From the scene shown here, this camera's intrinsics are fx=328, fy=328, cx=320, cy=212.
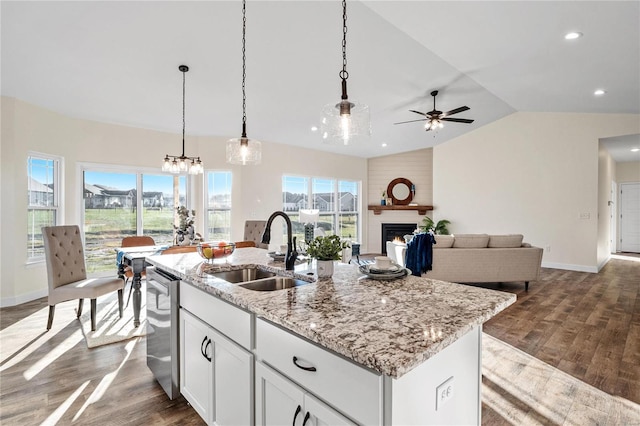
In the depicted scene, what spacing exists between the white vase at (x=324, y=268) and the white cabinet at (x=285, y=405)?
24.2 inches

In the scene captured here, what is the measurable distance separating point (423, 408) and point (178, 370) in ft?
5.45

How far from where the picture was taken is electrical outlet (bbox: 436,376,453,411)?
1.05m

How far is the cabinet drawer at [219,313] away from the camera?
4.66 ft

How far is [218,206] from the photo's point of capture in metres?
6.53

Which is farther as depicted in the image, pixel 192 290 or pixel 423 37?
pixel 423 37

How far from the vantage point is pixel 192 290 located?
1.87 m

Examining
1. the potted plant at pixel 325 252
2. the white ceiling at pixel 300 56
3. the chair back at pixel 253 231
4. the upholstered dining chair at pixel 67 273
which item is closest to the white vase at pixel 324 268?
the potted plant at pixel 325 252

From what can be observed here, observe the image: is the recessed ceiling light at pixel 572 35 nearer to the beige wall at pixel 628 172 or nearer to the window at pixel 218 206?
the window at pixel 218 206

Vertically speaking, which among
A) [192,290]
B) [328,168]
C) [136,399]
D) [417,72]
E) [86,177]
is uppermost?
[417,72]

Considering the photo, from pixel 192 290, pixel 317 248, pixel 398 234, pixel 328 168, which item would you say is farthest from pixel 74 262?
pixel 398 234

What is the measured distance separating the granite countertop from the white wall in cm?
647

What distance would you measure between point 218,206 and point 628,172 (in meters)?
10.8

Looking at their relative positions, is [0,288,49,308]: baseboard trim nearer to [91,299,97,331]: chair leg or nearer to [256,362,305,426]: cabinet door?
[91,299,97,331]: chair leg

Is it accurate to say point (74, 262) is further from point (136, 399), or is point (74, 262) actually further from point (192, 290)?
point (192, 290)
